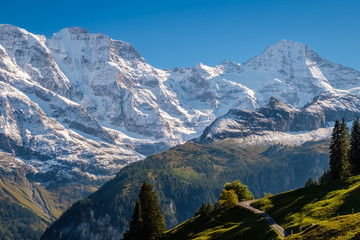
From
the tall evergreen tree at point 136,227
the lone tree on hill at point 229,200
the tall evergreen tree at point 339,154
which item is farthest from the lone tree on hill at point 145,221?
the tall evergreen tree at point 339,154

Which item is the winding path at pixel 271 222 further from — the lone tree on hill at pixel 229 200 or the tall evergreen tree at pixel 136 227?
the tall evergreen tree at pixel 136 227

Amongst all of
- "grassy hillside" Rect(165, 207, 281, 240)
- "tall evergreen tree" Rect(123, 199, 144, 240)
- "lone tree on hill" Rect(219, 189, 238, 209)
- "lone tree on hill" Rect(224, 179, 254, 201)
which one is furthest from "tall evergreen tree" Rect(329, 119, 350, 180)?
"tall evergreen tree" Rect(123, 199, 144, 240)

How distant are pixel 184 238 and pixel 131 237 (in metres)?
14.2

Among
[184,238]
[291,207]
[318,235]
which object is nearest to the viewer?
[318,235]

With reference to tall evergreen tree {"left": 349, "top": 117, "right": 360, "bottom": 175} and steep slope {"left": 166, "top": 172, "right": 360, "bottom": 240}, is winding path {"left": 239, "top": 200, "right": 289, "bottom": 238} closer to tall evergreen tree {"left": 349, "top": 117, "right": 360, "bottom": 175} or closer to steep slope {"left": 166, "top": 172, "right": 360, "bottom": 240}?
steep slope {"left": 166, "top": 172, "right": 360, "bottom": 240}

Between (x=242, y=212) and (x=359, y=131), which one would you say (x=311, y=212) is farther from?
(x=359, y=131)

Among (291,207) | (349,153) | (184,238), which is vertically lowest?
(184,238)

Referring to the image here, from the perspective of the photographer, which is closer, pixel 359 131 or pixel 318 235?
pixel 318 235

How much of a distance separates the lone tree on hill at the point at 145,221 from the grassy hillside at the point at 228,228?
875 centimetres

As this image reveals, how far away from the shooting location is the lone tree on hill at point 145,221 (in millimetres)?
103812

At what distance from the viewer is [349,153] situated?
13412 cm

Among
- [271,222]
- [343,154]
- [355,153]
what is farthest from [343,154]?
[271,222]

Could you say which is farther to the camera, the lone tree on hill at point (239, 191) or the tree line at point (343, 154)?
the lone tree on hill at point (239, 191)

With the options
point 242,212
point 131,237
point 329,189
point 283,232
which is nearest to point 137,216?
point 131,237
